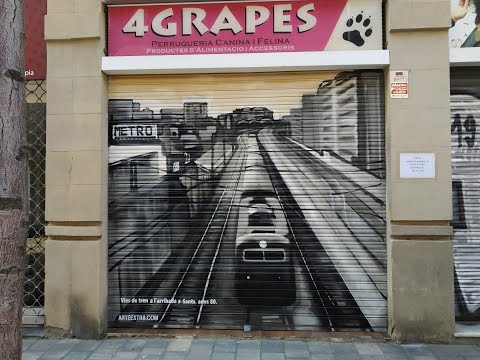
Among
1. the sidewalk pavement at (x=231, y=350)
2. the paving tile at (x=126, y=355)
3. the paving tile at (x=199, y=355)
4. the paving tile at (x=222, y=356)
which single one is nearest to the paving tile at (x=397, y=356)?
Answer: the sidewalk pavement at (x=231, y=350)

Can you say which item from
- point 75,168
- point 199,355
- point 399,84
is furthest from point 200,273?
point 399,84

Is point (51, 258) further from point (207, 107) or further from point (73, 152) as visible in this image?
point (207, 107)

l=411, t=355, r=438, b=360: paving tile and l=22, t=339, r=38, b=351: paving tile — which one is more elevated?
l=411, t=355, r=438, b=360: paving tile

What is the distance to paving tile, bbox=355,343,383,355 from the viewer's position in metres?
4.92

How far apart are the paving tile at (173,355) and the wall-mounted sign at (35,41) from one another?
384 cm

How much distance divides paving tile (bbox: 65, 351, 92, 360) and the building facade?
455mm

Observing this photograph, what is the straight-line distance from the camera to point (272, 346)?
513cm

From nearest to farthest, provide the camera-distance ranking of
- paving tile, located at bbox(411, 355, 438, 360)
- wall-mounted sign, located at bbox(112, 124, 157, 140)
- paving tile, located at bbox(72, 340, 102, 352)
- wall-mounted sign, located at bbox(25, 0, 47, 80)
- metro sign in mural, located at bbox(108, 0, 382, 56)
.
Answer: paving tile, located at bbox(411, 355, 438, 360) < paving tile, located at bbox(72, 340, 102, 352) < metro sign in mural, located at bbox(108, 0, 382, 56) < wall-mounted sign, located at bbox(112, 124, 157, 140) < wall-mounted sign, located at bbox(25, 0, 47, 80)

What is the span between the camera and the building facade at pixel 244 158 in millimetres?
5449

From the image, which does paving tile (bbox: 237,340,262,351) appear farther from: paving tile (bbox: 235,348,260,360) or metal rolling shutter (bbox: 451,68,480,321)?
metal rolling shutter (bbox: 451,68,480,321)

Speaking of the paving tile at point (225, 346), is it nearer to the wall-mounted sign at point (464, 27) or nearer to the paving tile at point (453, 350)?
the paving tile at point (453, 350)

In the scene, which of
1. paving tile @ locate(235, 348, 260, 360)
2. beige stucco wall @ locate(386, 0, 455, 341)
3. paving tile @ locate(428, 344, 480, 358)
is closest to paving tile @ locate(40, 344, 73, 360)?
paving tile @ locate(235, 348, 260, 360)

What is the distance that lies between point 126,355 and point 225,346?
1.08 m

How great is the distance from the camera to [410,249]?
207 inches
